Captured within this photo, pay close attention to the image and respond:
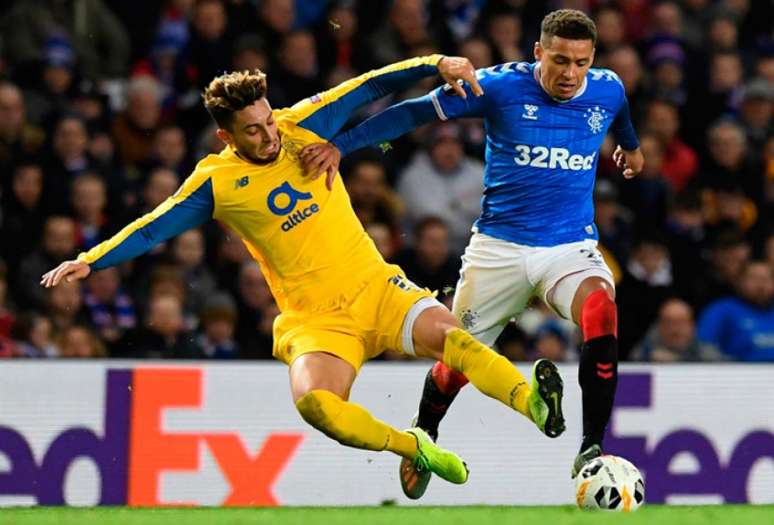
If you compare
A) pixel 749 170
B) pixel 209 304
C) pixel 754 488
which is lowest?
pixel 754 488

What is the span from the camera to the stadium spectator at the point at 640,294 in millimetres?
10992

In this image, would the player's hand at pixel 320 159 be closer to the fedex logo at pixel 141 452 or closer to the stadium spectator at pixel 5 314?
the fedex logo at pixel 141 452

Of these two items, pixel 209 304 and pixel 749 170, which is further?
pixel 749 170

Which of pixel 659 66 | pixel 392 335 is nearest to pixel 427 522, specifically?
pixel 392 335

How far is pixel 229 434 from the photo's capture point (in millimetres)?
9281

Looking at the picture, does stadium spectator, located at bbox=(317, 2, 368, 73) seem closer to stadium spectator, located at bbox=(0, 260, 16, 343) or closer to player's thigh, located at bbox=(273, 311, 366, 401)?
stadium spectator, located at bbox=(0, 260, 16, 343)

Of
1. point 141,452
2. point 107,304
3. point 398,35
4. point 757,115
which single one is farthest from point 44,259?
point 757,115

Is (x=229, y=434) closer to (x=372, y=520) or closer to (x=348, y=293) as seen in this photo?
(x=348, y=293)

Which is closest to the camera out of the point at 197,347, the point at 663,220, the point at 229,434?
the point at 229,434

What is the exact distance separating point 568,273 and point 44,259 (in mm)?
3975

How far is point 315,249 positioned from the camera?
7668mm

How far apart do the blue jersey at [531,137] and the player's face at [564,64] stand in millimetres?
96

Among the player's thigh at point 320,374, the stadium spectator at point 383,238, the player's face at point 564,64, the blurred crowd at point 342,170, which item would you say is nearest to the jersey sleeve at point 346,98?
the player's face at point 564,64

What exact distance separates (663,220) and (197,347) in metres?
3.51
